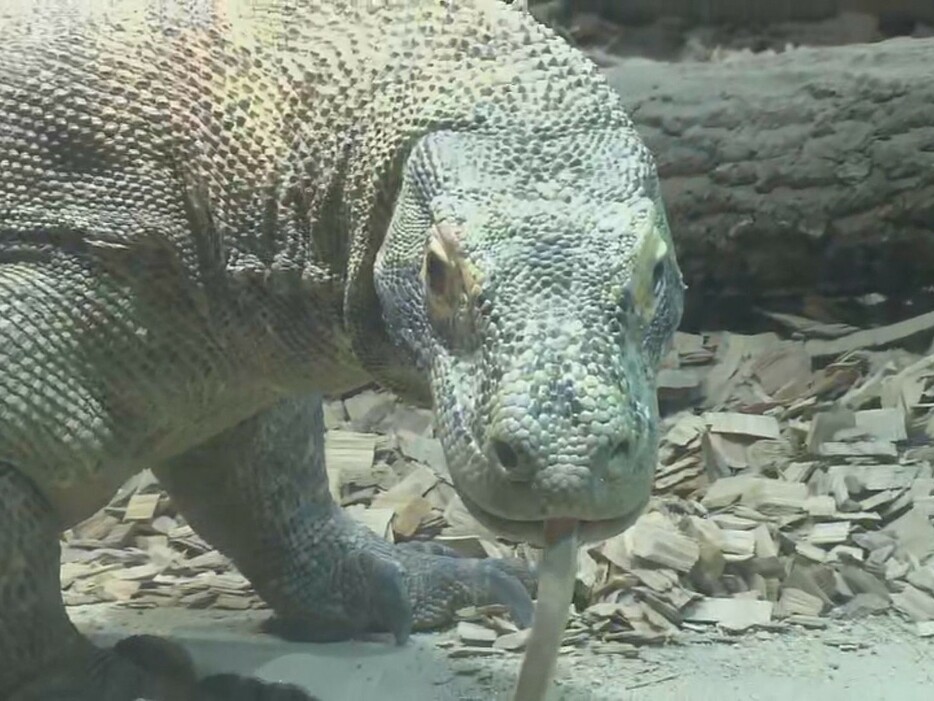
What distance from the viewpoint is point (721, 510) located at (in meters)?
4.09

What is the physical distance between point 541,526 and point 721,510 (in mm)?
2191

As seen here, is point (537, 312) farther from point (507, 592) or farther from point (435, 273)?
point (507, 592)

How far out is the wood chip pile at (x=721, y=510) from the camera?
3.48m

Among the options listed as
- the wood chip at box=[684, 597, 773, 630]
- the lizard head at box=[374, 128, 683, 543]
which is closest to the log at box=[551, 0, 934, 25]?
the wood chip at box=[684, 597, 773, 630]

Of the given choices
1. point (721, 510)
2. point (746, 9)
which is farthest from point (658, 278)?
point (746, 9)

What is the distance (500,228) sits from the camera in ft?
6.79

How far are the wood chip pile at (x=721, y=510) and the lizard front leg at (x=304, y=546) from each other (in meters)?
0.09

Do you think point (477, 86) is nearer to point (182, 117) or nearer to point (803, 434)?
point (182, 117)

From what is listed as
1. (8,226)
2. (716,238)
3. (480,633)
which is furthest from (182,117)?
(716,238)

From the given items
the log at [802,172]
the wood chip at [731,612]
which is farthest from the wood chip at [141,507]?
the log at [802,172]

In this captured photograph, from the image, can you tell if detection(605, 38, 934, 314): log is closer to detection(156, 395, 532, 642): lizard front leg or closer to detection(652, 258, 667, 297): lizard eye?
detection(156, 395, 532, 642): lizard front leg

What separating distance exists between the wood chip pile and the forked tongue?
1044 millimetres

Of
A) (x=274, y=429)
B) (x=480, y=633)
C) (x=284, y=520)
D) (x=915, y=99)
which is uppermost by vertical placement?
(x=915, y=99)

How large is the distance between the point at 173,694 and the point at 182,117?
104cm
